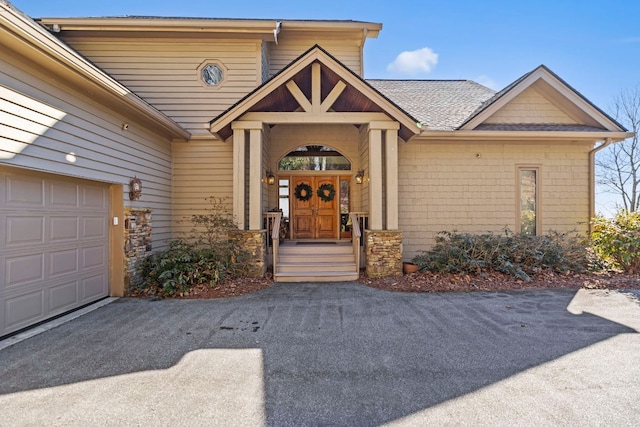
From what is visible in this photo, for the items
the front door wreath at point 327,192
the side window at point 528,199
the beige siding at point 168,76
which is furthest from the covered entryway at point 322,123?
the side window at point 528,199

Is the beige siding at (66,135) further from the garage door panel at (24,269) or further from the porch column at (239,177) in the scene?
the porch column at (239,177)

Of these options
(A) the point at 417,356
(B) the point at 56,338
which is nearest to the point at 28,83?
(B) the point at 56,338

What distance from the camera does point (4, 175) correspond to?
3.85 metres

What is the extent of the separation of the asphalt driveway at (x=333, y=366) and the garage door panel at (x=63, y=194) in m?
1.79

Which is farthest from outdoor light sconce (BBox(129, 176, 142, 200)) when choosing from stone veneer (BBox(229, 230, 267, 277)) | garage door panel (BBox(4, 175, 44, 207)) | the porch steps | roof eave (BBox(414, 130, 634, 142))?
roof eave (BBox(414, 130, 634, 142))

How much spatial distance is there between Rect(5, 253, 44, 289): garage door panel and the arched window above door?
6293mm

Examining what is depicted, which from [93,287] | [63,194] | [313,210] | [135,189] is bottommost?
[93,287]

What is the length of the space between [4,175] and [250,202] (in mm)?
4028

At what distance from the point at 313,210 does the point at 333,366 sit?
6885 mm

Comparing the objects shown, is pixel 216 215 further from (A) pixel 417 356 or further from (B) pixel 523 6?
(B) pixel 523 6

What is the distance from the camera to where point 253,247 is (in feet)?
23.0

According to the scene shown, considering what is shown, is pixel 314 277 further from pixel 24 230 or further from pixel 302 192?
pixel 24 230

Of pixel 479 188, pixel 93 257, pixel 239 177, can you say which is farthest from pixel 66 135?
pixel 479 188

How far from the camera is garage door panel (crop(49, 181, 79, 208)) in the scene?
14.9 feet
